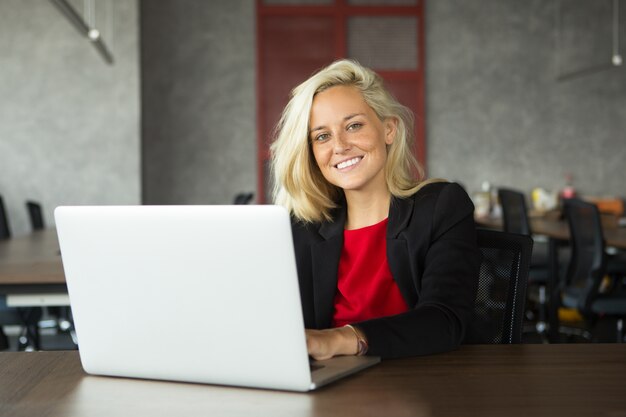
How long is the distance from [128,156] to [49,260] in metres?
3.95

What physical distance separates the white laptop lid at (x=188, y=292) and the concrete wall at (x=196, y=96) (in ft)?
22.3

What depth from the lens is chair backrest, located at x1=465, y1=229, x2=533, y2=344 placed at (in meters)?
1.79

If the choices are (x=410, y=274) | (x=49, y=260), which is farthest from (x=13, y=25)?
(x=410, y=274)

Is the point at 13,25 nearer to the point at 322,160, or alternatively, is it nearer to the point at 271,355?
the point at 322,160

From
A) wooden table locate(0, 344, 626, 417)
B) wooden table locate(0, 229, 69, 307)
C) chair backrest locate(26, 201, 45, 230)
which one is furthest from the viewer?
chair backrest locate(26, 201, 45, 230)

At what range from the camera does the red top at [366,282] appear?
1896 mm

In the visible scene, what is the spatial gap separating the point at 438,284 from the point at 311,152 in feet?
1.73

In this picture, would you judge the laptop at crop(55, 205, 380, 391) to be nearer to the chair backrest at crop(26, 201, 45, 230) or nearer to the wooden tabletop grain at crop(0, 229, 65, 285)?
the wooden tabletop grain at crop(0, 229, 65, 285)

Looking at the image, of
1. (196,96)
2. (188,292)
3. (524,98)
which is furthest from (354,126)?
(524,98)

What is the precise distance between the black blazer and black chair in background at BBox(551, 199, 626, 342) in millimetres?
2620

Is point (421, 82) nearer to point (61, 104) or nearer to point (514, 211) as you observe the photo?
point (514, 211)

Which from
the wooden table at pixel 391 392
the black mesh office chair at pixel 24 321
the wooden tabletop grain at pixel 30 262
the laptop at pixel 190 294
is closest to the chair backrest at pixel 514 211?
the wooden tabletop grain at pixel 30 262

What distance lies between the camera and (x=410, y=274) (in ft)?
6.03

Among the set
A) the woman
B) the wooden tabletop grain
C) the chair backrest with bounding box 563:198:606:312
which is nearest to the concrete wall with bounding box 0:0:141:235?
the wooden tabletop grain
